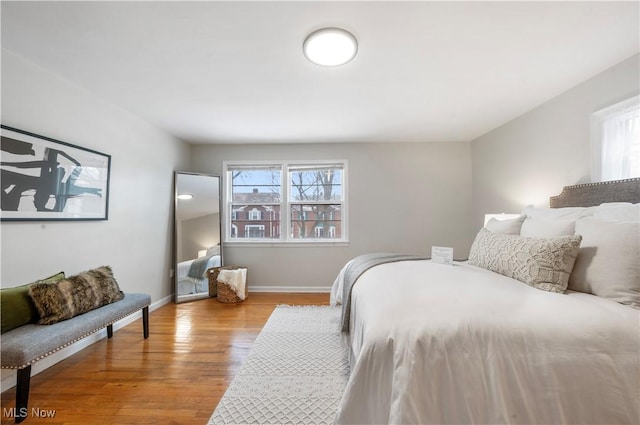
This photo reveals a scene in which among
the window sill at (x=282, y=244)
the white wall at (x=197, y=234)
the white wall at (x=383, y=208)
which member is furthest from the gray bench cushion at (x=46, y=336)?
the white wall at (x=383, y=208)

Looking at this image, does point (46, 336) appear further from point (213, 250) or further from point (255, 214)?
point (255, 214)

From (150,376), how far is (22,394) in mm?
657

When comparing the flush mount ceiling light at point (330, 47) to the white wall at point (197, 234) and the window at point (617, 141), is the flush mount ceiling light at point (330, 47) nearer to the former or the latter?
the window at point (617, 141)

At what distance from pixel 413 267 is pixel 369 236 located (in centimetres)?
214

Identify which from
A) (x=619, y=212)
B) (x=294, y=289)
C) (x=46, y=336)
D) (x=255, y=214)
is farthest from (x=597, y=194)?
(x=46, y=336)

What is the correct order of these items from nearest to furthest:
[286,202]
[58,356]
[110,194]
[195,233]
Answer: [58,356]
[110,194]
[195,233]
[286,202]

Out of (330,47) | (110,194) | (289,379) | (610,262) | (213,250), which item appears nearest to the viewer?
(610,262)

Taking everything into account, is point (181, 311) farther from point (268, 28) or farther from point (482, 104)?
point (482, 104)

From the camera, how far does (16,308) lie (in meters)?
1.72

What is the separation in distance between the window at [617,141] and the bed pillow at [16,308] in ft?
14.6

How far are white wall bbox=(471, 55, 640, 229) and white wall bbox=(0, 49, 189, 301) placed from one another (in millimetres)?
4508

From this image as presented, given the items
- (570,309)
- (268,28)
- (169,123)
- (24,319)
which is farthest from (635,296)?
(169,123)

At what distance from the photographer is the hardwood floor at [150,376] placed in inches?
62.7

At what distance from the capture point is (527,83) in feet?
7.61
